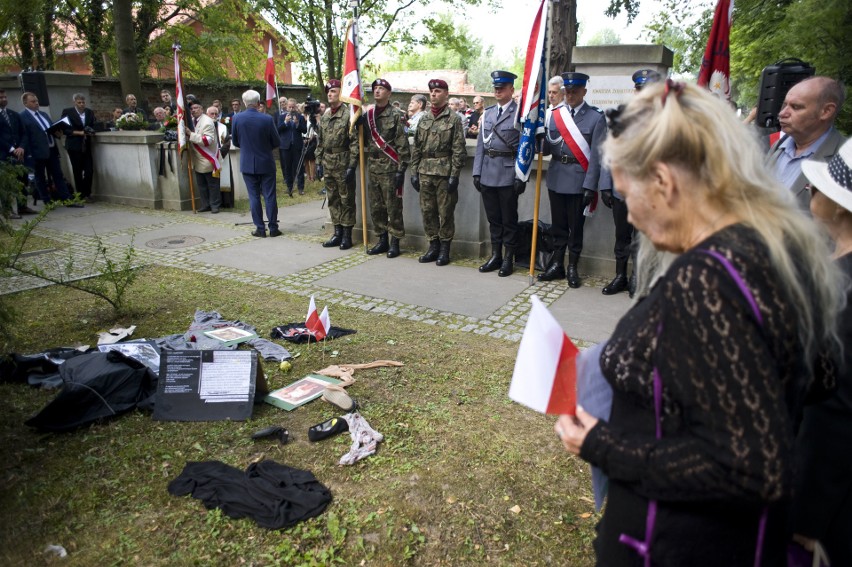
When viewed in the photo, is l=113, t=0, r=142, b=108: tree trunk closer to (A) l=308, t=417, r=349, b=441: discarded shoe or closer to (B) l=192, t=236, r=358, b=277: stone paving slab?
(B) l=192, t=236, r=358, b=277: stone paving slab

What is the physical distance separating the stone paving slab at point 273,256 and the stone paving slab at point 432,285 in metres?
0.66

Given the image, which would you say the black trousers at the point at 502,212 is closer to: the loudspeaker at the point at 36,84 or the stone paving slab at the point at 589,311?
the stone paving slab at the point at 589,311

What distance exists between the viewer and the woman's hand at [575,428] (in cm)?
135

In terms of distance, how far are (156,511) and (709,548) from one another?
2.67 metres

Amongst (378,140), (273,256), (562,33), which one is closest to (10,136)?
(273,256)

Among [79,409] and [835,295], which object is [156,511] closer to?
[79,409]

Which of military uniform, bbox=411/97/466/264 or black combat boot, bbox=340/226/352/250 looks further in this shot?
black combat boot, bbox=340/226/352/250

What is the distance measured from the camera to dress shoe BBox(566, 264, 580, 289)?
6.60 m

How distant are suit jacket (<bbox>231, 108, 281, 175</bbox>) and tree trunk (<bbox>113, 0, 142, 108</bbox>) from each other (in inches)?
289

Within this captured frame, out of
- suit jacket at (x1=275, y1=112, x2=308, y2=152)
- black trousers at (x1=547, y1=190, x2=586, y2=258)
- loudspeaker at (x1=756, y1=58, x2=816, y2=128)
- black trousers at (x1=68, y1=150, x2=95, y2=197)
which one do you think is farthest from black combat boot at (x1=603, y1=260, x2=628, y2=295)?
black trousers at (x1=68, y1=150, x2=95, y2=197)

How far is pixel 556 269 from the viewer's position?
682 centimetres

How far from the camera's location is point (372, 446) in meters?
3.42

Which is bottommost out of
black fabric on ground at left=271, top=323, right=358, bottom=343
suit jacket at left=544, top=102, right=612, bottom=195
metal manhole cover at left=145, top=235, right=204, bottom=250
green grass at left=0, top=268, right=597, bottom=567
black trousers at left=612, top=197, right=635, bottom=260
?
green grass at left=0, top=268, right=597, bottom=567

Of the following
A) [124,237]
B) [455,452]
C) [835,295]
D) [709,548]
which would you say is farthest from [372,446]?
[124,237]
